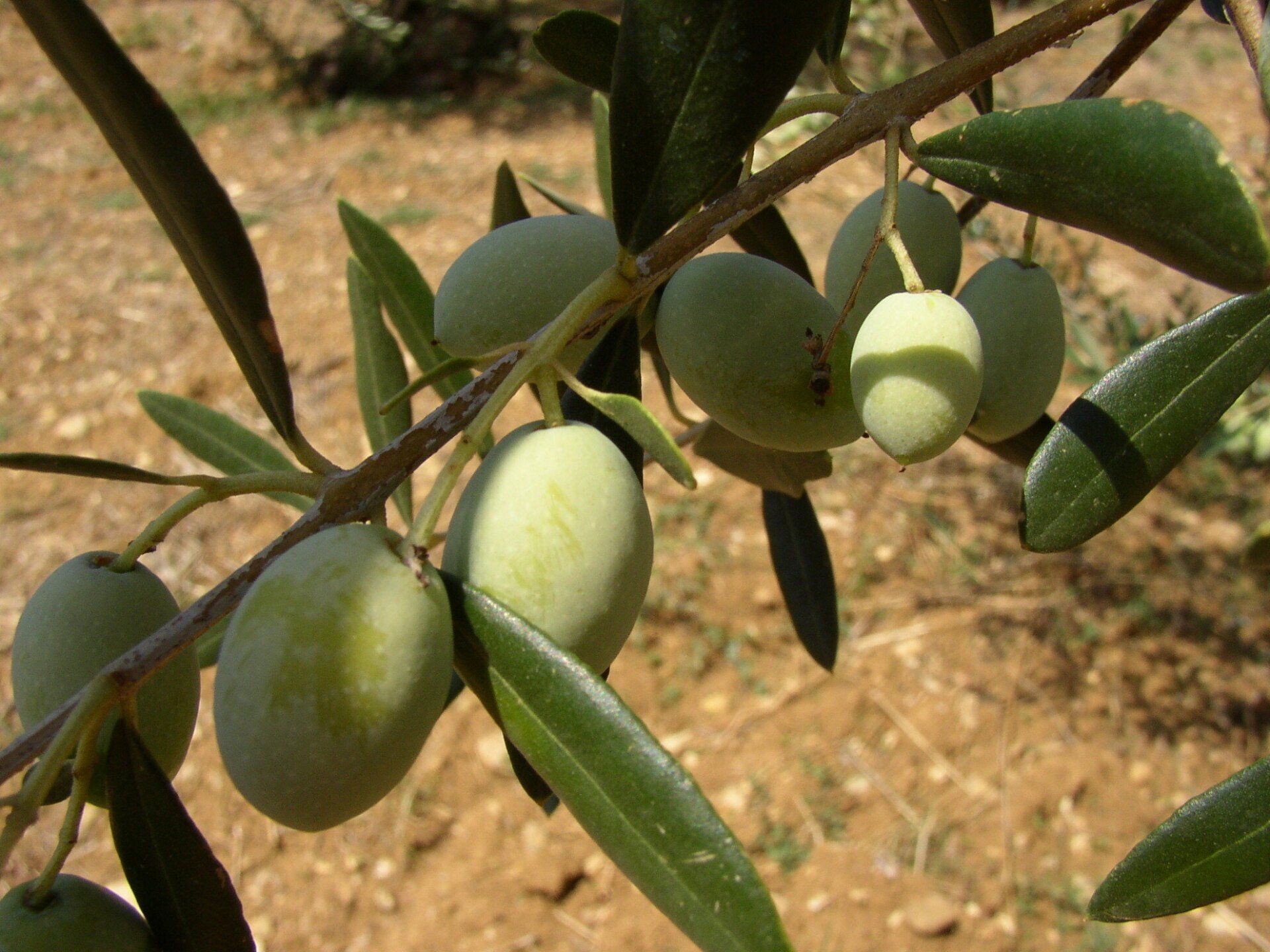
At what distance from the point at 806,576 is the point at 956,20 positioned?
1.79 feet

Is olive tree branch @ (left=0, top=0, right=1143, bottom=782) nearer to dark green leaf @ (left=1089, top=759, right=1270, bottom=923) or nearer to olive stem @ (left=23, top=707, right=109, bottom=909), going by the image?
olive stem @ (left=23, top=707, right=109, bottom=909)

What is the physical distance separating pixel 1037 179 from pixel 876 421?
0.14 metres

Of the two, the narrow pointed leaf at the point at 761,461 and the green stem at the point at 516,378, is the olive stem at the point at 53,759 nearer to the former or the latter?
the green stem at the point at 516,378

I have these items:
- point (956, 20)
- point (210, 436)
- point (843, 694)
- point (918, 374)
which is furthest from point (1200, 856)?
point (843, 694)

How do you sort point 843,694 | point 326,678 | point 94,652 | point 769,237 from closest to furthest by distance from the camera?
point 326,678
point 94,652
point 769,237
point 843,694

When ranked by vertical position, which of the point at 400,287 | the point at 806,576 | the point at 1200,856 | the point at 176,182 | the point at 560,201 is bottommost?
the point at 806,576

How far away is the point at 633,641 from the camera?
7.73 ft

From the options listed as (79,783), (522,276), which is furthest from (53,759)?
(522,276)

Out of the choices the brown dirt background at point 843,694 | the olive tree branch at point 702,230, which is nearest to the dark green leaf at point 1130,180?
the olive tree branch at point 702,230

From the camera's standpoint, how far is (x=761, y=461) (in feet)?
2.86

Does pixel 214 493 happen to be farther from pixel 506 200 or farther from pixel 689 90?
pixel 506 200

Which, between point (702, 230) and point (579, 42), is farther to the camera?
point (579, 42)

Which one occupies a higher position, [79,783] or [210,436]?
[79,783]

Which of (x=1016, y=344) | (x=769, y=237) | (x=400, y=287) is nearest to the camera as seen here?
(x=1016, y=344)
